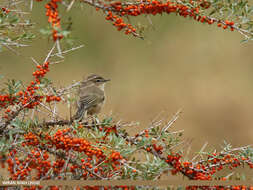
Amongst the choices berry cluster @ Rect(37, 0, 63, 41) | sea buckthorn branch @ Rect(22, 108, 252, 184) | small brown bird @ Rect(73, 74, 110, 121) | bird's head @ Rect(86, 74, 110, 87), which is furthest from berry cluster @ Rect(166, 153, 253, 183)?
bird's head @ Rect(86, 74, 110, 87)

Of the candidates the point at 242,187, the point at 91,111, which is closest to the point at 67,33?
the point at 242,187

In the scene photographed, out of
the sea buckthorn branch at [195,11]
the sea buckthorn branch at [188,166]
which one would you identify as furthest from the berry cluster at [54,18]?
the sea buckthorn branch at [188,166]

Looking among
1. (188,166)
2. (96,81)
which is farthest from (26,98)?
(96,81)

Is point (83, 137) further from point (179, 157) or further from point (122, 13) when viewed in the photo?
point (122, 13)

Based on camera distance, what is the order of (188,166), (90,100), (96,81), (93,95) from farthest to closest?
(96,81)
(93,95)
(90,100)
(188,166)

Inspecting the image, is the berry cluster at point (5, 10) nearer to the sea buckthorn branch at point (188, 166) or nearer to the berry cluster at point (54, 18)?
the berry cluster at point (54, 18)

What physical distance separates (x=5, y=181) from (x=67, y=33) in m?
0.93

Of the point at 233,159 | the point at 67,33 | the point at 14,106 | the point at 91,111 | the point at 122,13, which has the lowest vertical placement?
the point at 91,111

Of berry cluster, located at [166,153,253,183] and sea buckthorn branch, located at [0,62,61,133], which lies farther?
berry cluster, located at [166,153,253,183]

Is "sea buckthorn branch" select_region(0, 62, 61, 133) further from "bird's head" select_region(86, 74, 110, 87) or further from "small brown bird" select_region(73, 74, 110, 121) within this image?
"bird's head" select_region(86, 74, 110, 87)

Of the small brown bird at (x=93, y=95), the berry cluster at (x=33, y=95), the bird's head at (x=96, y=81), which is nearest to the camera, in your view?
the berry cluster at (x=33, y=95)

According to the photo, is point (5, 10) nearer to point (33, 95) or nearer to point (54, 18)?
point (33, 95)

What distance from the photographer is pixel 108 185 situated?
1924 millimetres

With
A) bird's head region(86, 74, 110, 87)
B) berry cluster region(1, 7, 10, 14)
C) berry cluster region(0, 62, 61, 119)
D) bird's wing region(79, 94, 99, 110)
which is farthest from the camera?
bird's head region(86, 74, 110, 87)
